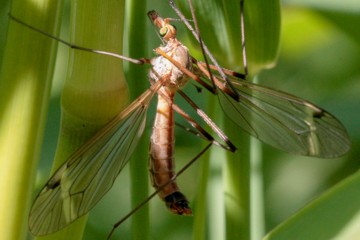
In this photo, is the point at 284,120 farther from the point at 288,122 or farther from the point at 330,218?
the point at 330,218

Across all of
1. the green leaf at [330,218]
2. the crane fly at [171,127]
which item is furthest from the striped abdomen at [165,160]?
the green leaf at [330,218]

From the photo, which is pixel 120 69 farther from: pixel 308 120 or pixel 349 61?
pixel 349 61

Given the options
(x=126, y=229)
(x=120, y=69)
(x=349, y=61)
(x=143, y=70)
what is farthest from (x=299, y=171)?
(x=120, y=69)

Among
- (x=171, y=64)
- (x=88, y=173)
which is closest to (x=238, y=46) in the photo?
(x=171, y=64)

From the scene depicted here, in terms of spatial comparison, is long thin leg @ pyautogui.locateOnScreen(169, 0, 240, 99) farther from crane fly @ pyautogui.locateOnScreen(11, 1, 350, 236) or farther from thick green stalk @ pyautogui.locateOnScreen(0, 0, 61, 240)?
thick green stalk @ pyautogui.locateOnScreen(0, 0, 61, 240)

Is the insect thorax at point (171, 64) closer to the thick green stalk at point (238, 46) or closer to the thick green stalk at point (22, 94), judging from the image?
the thick green stalk at point (238, 46)

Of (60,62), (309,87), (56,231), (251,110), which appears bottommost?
(56,231)
